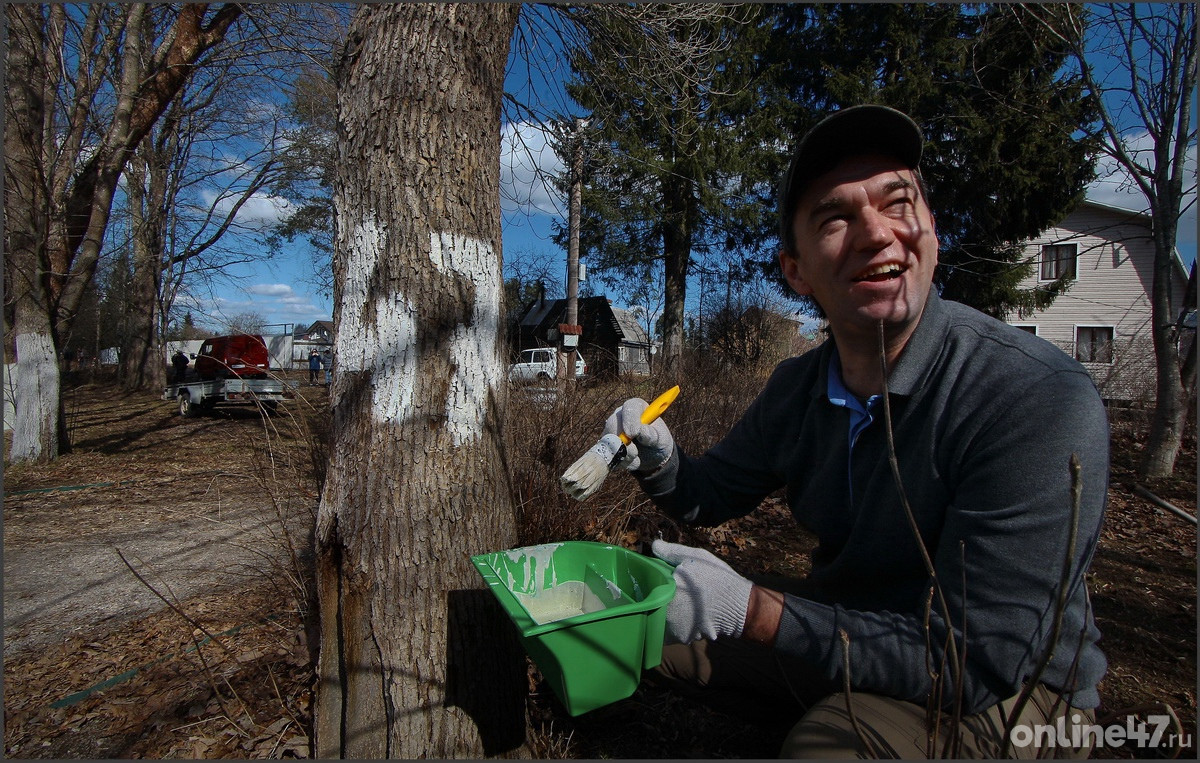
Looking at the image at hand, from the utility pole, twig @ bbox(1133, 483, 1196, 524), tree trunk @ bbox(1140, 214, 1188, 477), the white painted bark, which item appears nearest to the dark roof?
the utility pole

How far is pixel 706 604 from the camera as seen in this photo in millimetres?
1227

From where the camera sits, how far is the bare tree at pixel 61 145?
20.4ft

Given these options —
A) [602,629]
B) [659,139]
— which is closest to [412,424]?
[602,629]

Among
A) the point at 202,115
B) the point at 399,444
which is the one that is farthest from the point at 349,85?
the point at 202,115

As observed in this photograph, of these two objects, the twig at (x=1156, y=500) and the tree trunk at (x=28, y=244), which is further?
the tree trunk at (x=28, y=244)

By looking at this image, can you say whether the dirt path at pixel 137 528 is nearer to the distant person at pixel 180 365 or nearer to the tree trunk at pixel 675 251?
the tree trunk at pixel 675 251

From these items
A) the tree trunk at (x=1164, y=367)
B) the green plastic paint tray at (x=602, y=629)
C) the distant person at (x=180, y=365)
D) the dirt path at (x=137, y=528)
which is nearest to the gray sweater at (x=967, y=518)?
the green plastic paint tray at (x=602, y=629)

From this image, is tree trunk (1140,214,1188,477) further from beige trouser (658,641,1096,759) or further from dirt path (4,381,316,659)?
dirt path (4,381,316,659)

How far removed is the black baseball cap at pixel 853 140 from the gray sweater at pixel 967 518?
15.6 inches

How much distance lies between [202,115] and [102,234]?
4.84 metres

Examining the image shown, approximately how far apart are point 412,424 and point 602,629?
2.63 feet

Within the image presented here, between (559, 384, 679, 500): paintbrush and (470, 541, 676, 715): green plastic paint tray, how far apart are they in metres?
0.18

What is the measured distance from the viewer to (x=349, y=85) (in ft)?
5.62

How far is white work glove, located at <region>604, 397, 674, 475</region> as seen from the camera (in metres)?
1.79
